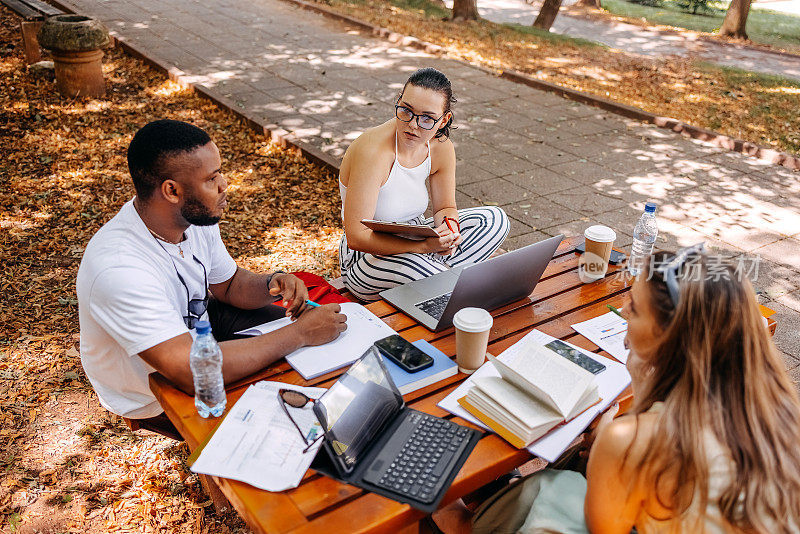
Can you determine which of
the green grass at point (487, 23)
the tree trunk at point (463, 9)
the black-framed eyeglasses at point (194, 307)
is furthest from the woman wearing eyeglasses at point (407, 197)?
the tree trunk at point (463, 9)

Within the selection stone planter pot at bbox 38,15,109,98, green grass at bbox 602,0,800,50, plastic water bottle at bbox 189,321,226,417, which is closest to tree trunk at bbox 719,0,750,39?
green grass at bbox 602,0,800,50

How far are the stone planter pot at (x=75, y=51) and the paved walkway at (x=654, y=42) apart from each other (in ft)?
32.7

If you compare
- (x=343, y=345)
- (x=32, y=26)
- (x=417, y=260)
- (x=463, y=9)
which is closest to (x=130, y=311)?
(x=343, y=345)

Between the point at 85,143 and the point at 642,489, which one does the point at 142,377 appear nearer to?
the point at 642,489

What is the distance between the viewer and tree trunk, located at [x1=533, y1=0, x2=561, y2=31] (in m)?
13.9

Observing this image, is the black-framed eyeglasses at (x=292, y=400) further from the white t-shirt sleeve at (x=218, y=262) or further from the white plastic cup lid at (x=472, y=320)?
the white t-shirt sleeve at (x=218, y=262)

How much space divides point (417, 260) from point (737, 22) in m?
15.7

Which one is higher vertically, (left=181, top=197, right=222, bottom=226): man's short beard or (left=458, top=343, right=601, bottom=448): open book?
(left=181, top=197, right=222, bottom=226): man's short beard

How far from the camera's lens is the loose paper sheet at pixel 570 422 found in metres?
2.12

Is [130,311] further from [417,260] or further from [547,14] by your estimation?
[547,14]

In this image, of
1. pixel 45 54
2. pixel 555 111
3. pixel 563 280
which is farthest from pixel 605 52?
pixel 563 280

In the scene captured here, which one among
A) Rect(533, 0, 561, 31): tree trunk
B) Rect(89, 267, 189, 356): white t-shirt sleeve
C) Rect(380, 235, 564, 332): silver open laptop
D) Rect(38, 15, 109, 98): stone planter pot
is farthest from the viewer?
Rect(533, 0, 561, 31): tree trunk

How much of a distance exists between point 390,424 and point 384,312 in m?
0.76

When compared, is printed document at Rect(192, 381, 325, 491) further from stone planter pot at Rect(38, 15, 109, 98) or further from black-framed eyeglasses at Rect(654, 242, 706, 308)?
stone planter pot at Rect(38, 15, 109, 98)
